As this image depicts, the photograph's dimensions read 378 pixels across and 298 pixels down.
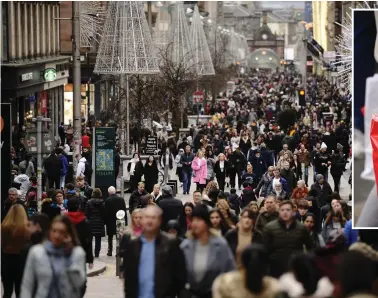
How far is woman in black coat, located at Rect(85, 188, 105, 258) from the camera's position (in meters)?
23.9

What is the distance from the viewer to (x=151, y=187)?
113ft

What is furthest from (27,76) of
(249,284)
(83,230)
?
(249,284)

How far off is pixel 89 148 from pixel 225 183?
12.7 feet

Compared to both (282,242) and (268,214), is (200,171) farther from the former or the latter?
(282,242)

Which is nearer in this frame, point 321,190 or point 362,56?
point 362,56

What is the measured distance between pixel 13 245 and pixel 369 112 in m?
4.03

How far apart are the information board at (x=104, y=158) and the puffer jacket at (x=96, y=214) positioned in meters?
8.71

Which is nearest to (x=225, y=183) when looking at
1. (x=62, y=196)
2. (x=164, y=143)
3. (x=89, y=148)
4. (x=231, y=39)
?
(x=89, y=148)

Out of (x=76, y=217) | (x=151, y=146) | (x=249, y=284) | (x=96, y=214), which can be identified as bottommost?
(x=96, y=214)

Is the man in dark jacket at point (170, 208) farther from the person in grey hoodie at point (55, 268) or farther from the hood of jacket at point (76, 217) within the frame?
the person in grey hoodie at point (55, 268)

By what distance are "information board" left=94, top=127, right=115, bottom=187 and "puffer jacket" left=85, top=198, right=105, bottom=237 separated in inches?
343

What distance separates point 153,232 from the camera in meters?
13.1

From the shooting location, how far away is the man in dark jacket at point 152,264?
1295 cm

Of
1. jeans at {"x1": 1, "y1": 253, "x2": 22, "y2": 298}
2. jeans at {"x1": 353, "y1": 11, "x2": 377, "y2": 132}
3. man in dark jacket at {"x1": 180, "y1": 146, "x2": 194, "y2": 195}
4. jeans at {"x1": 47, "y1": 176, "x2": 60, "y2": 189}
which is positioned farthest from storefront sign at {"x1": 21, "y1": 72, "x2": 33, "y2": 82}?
jeans at {"x1": 353, "y1": 11, "x2": 377, "y2": 132}
